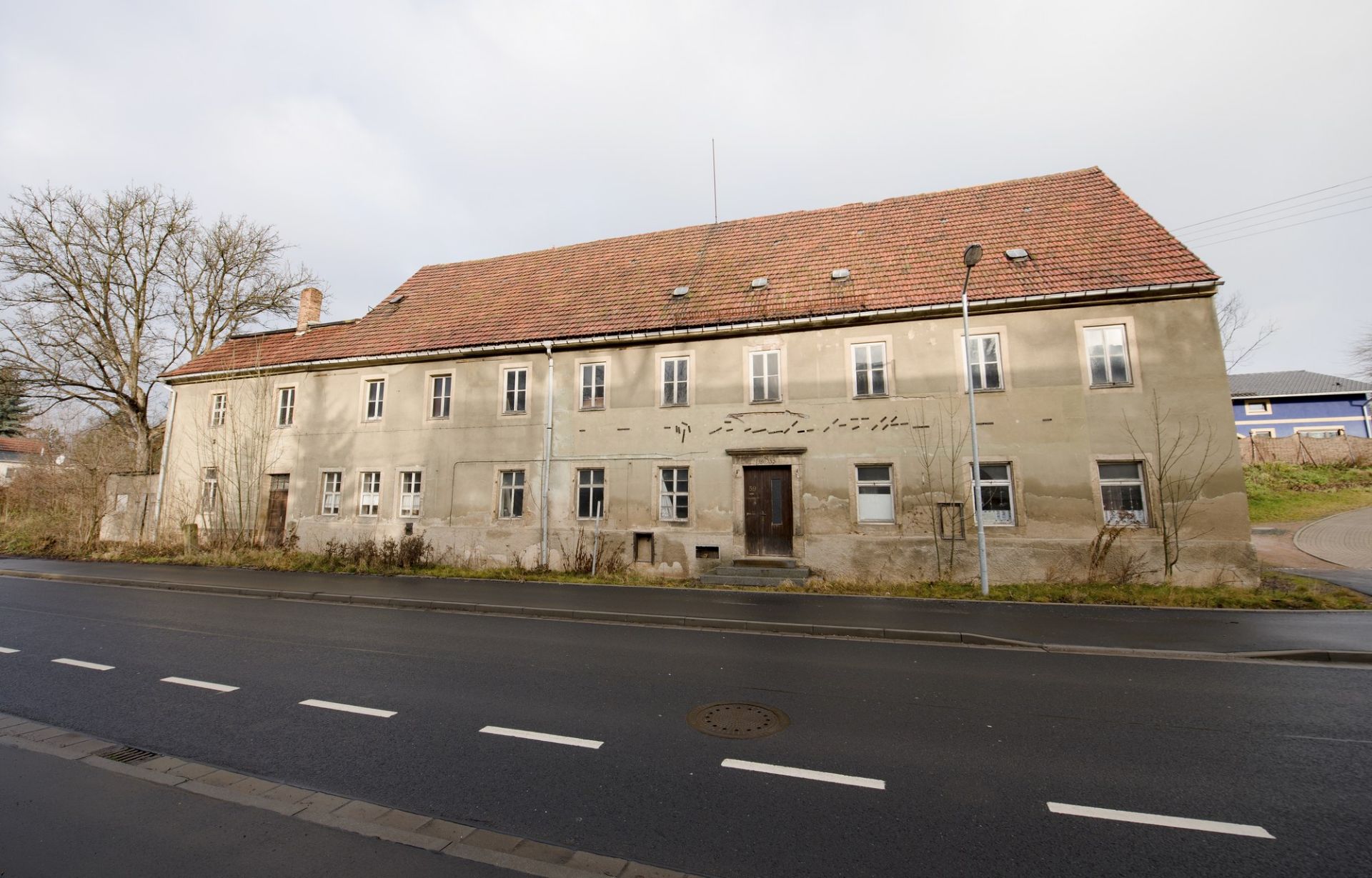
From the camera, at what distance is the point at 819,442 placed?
14383 mm

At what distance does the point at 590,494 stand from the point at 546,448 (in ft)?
6.22

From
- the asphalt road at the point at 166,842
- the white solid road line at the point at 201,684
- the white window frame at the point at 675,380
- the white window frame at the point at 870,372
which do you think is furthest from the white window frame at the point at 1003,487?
the white solid road line at the point at 201,684

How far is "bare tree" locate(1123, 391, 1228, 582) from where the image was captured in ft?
39.7

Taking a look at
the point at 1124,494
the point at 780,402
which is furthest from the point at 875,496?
the point at 1124,494

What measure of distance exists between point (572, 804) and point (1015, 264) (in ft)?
51.2

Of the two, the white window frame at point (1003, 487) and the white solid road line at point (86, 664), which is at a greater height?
the white window frame at point (1003, 487)

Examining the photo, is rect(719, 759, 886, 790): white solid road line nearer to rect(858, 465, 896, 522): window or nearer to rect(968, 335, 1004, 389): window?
rect(858, 465, 896, 522): window

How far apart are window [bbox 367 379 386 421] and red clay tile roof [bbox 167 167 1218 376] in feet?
3.40

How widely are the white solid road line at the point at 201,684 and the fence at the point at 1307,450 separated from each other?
3591cm

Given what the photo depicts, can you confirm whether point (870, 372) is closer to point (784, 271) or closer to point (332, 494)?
point (784, 271)

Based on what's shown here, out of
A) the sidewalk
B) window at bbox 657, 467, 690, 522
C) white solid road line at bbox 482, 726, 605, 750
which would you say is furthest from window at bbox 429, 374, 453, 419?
white solid road line at bbox 482, 726, 605, 750

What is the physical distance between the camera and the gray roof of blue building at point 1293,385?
40062 millimetres

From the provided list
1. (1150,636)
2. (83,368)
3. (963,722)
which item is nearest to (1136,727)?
(963,722)

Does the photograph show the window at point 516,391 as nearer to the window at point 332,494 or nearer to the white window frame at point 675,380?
the white window frame at point 675,380
